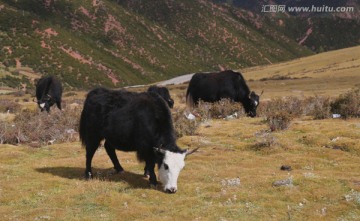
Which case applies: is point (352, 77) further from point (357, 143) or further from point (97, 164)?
point (97, 164)

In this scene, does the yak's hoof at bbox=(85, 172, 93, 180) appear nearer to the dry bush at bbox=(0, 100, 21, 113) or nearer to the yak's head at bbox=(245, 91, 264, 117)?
the yak's head at bbox=(245, 91, 264, 117)

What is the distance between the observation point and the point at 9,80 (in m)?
81.2

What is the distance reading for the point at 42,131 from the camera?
2308cm

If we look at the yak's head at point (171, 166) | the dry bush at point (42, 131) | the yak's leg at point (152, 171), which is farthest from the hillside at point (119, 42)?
the yak's head at point (171, 166)

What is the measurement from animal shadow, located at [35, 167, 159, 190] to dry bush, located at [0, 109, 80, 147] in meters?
7.09

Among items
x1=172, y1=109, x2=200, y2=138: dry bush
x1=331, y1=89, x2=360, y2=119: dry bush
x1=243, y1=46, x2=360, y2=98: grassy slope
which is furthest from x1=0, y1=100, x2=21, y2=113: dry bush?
x1=331, y1=89, x2=360, y2=119: dry bush

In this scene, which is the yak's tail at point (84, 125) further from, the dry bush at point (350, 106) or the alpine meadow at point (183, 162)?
the dry bush at point (350, 106)

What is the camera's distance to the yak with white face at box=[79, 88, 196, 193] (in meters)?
11.5

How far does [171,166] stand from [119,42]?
126354 mm

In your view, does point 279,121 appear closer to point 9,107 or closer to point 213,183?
point 213,183

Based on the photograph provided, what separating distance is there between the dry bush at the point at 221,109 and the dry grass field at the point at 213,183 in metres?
7.14

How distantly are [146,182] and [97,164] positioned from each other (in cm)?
341

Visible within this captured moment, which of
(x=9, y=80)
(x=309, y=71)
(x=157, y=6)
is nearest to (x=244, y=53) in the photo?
(x=157, y=6)

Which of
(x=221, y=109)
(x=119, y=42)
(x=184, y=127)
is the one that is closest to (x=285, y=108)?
(x=221, y=109)
